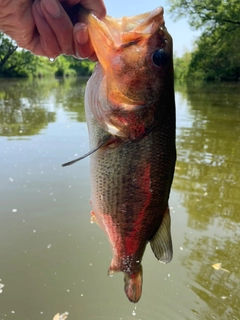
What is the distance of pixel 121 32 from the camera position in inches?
68.6

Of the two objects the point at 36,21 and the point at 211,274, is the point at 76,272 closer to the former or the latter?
the point at 211,274

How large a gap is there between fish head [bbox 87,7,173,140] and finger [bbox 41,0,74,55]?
162 millimetres

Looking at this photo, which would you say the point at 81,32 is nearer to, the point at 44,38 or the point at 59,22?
the point at 59,22

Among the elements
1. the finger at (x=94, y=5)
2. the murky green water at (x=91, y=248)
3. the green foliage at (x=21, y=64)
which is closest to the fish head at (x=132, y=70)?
the finger at (x=94, y=5)

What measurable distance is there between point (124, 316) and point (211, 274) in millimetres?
1068

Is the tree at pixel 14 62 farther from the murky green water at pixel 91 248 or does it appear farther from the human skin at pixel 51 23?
the human skin at pixel 51 23

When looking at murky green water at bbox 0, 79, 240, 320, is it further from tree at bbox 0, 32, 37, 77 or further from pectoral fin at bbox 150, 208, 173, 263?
tree at bbox 0, 32, 37, 77

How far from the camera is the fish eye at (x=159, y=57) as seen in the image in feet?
5.75

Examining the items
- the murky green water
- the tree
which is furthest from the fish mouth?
the tree

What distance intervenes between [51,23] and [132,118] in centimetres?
69

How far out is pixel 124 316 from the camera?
3.22 meters

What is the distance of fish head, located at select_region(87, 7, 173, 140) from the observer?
68.3 inches

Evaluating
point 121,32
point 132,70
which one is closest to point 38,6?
point 121,32

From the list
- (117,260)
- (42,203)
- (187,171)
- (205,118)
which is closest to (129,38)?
(117,260)
